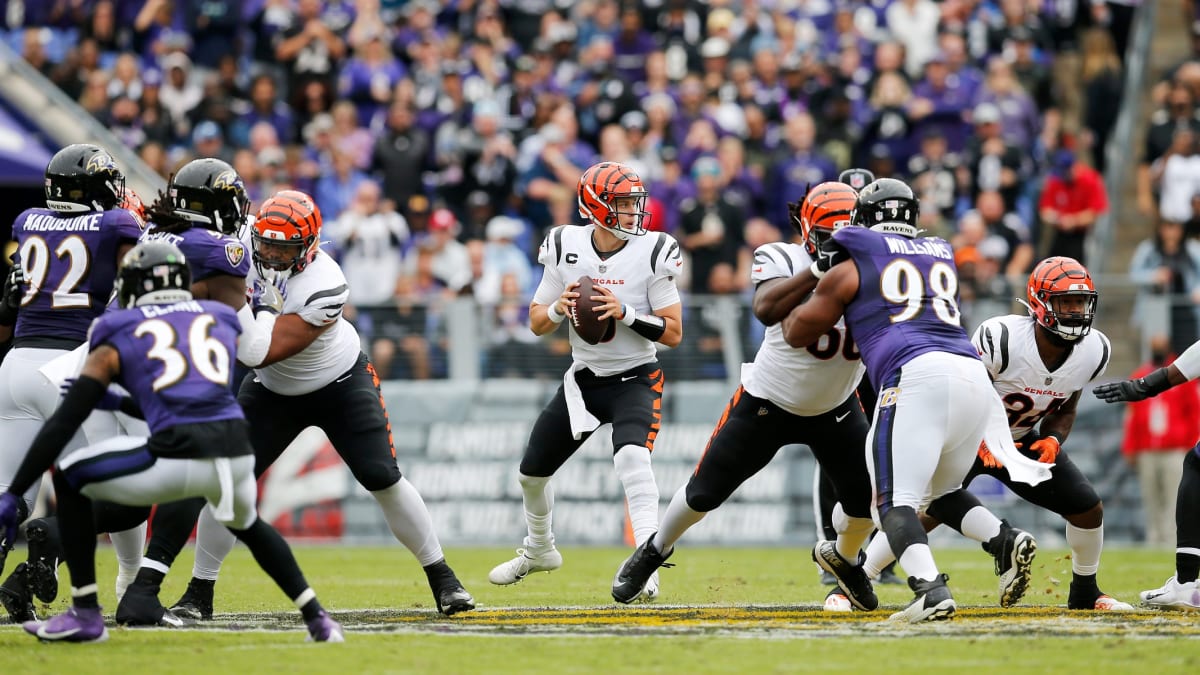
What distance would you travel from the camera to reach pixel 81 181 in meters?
7.93

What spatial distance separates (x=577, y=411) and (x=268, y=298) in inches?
69.3

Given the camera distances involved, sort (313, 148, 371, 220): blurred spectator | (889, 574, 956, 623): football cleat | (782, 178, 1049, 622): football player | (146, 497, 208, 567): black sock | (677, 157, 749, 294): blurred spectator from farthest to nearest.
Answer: (313, 148, 371, 220): blurred spectator
(677, 157, 749, 294): blurred spectator
(146, 497, 208, 567): black sock
(782, 178, 1049, 622): football player
(889, 574, 956, 623): football cleat

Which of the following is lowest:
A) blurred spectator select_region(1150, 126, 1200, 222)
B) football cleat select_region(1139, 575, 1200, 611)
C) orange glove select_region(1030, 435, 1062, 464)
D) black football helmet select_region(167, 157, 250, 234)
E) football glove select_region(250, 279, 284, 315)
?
football cleat select_region(1139, 575, 1200, 611)

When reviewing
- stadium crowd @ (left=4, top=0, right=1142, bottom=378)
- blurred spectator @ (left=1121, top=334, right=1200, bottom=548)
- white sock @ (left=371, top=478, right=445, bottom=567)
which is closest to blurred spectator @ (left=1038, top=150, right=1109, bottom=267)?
stadium crowd @ (left=4, top=0, right=1142, bottom=378)

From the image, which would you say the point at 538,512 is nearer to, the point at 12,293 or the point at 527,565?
the point at 527,565

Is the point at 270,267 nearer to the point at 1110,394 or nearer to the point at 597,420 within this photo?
the point at 597,420

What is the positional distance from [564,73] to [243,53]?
3647 millimetres

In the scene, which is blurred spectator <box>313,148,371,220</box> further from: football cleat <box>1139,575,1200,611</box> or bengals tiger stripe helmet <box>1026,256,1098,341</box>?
football cleat <box>1139,575,1200,611</box>

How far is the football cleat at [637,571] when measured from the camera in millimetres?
8188

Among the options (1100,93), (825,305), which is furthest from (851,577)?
(1100,93)

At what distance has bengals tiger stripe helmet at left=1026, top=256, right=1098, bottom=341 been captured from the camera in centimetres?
820

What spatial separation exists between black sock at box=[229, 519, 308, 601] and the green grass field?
23 cm

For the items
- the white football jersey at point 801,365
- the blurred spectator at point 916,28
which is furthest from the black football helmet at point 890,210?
the blurred spectator at point 916,28

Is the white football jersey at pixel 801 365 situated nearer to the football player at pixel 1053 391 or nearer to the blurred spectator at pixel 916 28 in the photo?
the football player at pixel 1053 391
